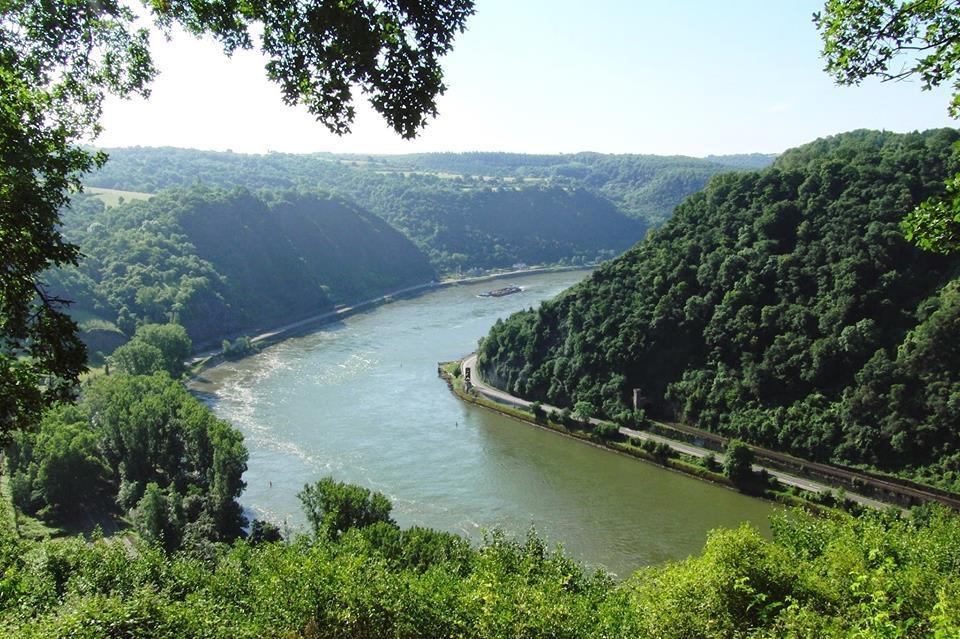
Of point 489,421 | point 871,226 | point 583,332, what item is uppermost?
point 871,226

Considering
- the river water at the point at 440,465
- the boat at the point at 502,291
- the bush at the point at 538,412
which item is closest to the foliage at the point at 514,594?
the river water at the point at 440,465

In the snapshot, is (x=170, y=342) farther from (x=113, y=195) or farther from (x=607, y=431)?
(x=113, y=195)

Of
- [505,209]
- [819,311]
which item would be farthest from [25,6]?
[505,209]

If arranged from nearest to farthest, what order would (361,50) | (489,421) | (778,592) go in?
1. (361,50)
2. (778,592)
3. (489,421)

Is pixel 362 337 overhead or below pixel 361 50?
below

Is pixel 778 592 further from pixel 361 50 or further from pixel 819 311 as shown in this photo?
pixel 819 311

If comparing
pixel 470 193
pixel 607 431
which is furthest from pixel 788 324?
pixel 470 193

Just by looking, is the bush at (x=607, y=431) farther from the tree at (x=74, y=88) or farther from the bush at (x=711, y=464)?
the tree at (x=74, y=88)
